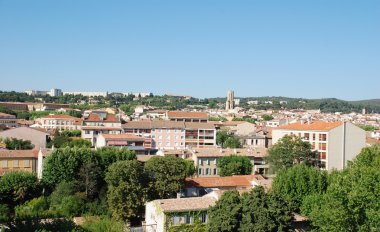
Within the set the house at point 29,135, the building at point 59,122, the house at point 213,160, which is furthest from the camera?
the building at point 59,122

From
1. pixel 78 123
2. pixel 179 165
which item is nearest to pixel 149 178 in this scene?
pixel 179 165

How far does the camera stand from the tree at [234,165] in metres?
54.8

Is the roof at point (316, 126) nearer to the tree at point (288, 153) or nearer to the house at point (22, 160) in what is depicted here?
the tree at point (288, 153)

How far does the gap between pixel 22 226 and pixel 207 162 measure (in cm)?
3512

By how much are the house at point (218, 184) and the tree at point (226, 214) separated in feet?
43.7

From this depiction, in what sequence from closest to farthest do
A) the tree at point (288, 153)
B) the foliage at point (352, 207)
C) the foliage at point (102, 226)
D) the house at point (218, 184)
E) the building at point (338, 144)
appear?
the foliage at point (352, 207)
the foliage at point (102, 226)
the house at point (218, 184)
the tree at point (288, 153)
the building at point (338, 144)

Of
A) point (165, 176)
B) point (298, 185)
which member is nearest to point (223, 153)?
point (165, 176)

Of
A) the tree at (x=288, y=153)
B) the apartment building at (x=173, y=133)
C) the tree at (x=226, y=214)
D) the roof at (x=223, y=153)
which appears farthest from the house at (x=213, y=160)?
the tree at (x=226, y=214)

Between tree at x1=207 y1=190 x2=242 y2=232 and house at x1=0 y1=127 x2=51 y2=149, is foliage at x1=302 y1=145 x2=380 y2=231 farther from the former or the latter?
house at x1=0 y1=127 x2=51 y2=149

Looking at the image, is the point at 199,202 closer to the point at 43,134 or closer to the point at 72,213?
the point at 72,213

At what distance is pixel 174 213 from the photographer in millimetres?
33125

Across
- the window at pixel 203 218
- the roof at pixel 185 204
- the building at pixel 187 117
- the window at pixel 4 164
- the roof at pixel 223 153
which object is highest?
the building at pixel 187 117

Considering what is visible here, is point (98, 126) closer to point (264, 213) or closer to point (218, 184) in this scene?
point (218, 184)

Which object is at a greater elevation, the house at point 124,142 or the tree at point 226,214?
the house at point 124,142
